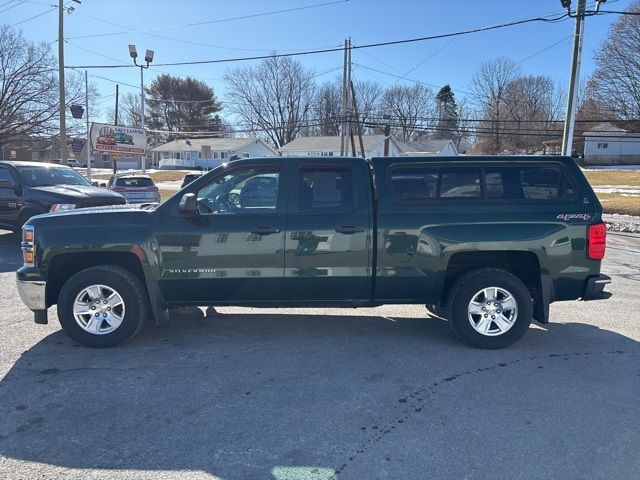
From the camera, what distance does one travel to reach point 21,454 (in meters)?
2.99

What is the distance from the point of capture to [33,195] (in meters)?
10.4

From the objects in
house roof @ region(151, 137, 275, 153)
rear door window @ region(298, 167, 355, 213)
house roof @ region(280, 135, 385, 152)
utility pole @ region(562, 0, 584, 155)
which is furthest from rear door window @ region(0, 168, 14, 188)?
house roof @ region(151, 137, 275, 153)

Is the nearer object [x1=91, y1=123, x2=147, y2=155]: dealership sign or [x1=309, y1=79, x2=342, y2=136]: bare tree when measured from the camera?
[x1=91, y1=123, x2=147, y2=155]: dealership sign

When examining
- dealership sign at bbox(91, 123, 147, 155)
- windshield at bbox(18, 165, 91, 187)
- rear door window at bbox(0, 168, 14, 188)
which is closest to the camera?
rear door window at bbox(0, 168, 14, 188)

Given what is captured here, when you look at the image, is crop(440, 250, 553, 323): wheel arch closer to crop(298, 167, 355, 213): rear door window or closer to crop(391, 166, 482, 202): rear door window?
crop(391, 166, 482, 202): rear door window

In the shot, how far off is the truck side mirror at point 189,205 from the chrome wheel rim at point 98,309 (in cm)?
107

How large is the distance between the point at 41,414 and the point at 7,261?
700 cm

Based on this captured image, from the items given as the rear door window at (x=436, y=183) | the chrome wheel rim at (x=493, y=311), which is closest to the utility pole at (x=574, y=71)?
the rear door window at (x=436, y=183)

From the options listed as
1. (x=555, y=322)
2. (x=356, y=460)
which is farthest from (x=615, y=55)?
Result: (x=356, y=460)

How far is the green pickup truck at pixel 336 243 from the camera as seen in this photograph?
15.3 ft

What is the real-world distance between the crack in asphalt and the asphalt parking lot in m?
0.01

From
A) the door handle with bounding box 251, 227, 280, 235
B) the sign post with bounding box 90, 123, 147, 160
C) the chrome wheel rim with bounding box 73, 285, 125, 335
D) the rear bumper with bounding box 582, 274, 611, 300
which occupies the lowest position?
the chrome wheel rim with bounding box 73, 285, 125, 335

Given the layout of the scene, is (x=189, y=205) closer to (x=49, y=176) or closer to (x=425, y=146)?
(x=49, y=176)

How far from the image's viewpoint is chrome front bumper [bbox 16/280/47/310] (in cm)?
469
